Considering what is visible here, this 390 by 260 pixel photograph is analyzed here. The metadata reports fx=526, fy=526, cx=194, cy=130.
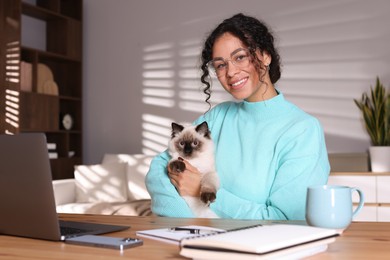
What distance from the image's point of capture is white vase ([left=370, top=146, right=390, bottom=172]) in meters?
4.25

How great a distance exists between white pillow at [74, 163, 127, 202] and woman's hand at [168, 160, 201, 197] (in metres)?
2.79

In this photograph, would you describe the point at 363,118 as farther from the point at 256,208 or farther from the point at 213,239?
the point at 213,239

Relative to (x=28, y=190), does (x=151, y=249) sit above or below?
below

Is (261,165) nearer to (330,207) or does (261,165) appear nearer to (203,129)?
(203,129)

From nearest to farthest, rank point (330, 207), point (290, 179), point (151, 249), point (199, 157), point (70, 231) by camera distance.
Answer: point (151, 249), point (330, 207), point (70, 231), point (290, 179), point (199, 157)

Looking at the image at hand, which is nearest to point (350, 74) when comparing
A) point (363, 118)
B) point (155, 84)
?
point (363, 118)

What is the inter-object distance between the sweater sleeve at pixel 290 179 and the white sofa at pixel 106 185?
247 cm

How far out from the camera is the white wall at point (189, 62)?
4570 millimetres

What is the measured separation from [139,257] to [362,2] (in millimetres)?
4113

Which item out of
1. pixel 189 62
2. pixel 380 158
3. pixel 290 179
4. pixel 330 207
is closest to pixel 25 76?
pixel 189 62

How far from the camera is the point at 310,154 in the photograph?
1.72 meters

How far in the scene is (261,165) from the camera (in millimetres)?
1831

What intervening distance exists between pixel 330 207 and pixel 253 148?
2.35 feet

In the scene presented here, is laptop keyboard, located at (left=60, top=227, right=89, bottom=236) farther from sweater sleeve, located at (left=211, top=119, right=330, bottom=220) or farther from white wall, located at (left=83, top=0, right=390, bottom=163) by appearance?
white wall, located at (left=83, top=0, right=390, bottom=163)
